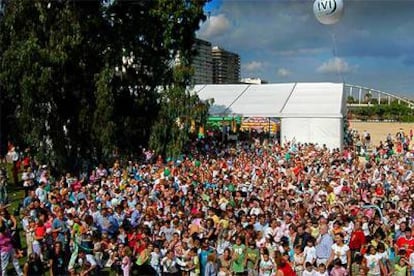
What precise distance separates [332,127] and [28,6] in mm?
14722

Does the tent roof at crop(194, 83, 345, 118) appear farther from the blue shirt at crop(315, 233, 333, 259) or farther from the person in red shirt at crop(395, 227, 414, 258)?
the blue shirt at crop(315, 233, 333, 259)

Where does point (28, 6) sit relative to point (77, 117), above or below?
above

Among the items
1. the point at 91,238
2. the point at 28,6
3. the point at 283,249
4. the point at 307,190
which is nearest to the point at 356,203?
the point at 307,190

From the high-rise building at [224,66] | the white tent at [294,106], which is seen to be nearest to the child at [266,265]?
the white tent at [294,106]

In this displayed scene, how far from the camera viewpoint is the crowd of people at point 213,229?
29.7ft

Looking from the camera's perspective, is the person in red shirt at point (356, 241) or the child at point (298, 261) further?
the person in red shirt at point (356, 241)

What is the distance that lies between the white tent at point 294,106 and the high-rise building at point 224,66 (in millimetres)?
45960

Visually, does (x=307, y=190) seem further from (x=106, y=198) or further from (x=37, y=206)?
(x=37, y=206)

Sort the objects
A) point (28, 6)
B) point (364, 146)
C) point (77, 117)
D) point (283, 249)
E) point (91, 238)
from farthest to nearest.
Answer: point (364, 146) → point (77, 117) → point (28, 6) → point (91, 238) → point (283, 249)

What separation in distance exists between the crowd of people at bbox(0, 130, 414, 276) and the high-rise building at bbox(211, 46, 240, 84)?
215ft

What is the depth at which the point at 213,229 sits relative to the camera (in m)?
10.6

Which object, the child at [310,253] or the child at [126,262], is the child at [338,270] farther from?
the child at [126,262]

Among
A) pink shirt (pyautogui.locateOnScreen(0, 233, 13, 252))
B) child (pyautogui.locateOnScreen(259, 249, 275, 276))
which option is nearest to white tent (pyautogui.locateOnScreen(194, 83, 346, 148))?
child (pyautogui.locateOnScreen(259, 249, 275, 276))

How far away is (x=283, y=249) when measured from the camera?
30.0 feet
